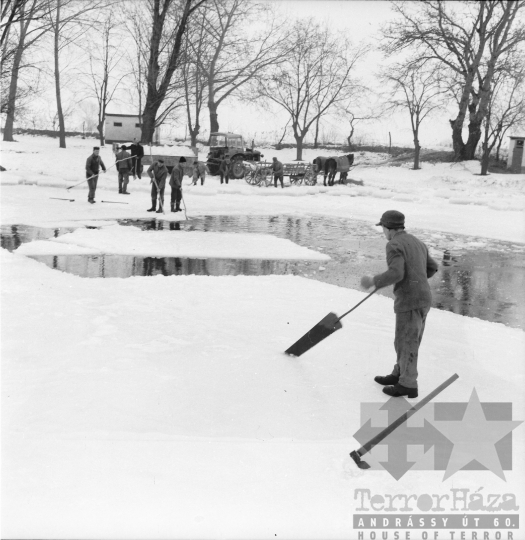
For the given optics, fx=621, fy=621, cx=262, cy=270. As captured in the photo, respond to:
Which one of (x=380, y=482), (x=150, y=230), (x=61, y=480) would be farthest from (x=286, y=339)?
(x=150, y=230)

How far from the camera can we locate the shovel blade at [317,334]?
542cm

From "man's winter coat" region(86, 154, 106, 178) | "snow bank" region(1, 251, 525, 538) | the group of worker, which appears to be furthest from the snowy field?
"man's winter coat" region(86, 154, 106, 178)

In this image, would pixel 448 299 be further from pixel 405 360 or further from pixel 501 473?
pixel 501 473

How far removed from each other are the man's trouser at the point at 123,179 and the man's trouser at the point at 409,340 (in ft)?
59.8

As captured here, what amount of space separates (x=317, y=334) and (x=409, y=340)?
931mm

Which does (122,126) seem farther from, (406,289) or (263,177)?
(406,289)

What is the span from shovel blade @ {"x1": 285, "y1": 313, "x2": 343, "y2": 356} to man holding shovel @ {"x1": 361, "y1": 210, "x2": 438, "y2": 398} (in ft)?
1.97

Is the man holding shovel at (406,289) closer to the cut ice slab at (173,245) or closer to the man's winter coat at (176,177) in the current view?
the cut ice slab at (173,245)

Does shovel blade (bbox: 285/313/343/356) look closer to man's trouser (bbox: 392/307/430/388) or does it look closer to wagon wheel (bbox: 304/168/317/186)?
man's trouser (bbox: 392/307/430/388)

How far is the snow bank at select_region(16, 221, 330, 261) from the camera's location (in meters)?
11.9

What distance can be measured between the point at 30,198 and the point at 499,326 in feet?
53.0

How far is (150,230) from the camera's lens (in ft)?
47.9

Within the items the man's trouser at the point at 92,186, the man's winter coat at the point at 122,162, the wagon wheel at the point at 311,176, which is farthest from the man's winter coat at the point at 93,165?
the wagon wheel at the point at 311,176

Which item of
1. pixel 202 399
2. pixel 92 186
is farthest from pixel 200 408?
pixel 92 186
